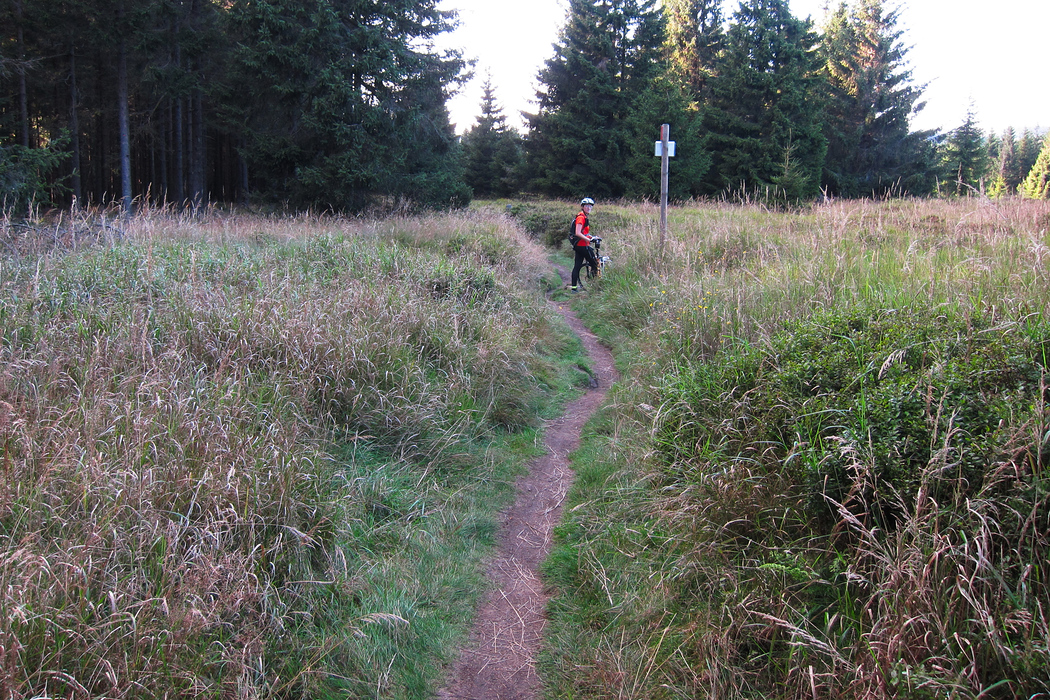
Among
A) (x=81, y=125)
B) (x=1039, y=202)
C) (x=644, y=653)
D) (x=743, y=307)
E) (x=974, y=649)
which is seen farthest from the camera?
(x=81, y=125)

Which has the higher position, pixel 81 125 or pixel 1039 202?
pixel 81 125

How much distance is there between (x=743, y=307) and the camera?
5727mm

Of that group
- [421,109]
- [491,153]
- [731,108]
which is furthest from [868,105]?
[421,109]

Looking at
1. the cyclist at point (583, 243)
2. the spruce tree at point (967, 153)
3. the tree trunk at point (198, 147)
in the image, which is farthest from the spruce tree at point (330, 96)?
the spruce tree at point (967, 153)

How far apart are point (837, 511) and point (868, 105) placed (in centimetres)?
4220

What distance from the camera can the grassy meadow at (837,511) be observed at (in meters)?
2.26

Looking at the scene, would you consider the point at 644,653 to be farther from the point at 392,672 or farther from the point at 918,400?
the point at 918,400

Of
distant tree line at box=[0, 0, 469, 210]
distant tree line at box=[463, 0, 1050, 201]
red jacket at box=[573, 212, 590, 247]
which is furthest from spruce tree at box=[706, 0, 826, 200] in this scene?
red jacket at box=[573, 212, 590, 247]

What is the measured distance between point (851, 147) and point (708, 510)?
41.2 metres

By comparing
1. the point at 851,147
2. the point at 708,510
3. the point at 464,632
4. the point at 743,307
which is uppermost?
the point at 851,147

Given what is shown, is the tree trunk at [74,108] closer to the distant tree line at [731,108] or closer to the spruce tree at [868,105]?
the distant tree line at [731,108]

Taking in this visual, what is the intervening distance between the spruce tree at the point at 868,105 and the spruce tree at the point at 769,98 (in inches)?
186

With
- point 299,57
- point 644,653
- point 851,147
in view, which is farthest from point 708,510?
point 851,147

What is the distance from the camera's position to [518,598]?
3.68m
